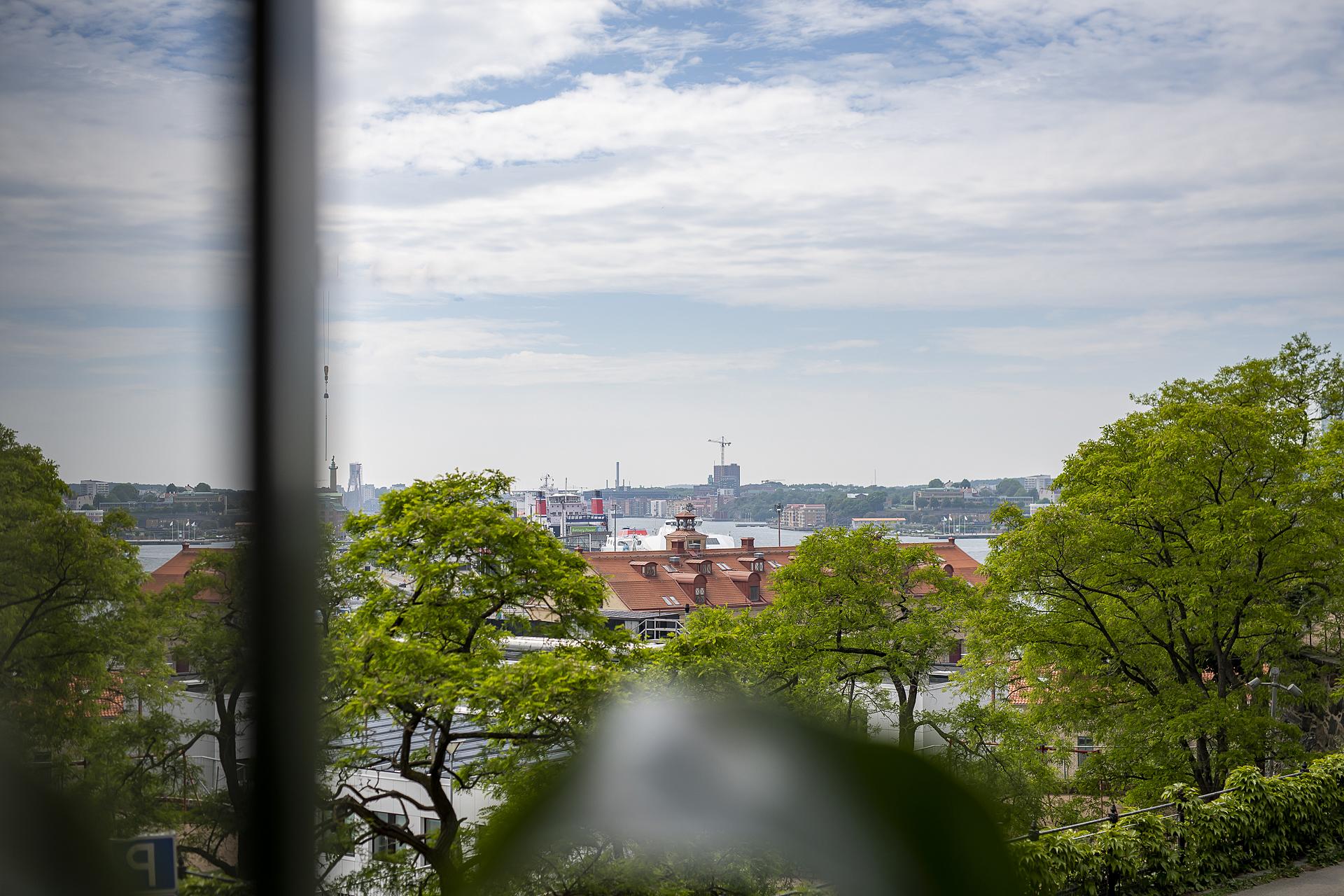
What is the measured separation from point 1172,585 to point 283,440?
7.62 meters

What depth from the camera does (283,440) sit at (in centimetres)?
201

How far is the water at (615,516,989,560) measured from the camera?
25828mm

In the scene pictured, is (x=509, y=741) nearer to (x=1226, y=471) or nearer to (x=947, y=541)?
(x=1226, y=471)

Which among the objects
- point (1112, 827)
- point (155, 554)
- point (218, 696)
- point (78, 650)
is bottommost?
point (1112, 827)

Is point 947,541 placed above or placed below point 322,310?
below

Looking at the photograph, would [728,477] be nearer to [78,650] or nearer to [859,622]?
[859,622]

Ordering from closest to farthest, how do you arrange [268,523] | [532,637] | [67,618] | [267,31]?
1. [67,618]
2. [267,31]
3. [268,523]
4. [532,637]

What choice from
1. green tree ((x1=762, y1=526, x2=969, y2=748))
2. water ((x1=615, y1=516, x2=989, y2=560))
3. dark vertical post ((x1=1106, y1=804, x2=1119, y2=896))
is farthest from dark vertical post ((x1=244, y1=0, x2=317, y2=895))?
water ((x1=615, y1=516, x2=989, y2=560))

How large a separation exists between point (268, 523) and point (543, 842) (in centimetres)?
79

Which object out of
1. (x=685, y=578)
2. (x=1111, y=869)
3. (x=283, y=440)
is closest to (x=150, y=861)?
(x=283, y=440)

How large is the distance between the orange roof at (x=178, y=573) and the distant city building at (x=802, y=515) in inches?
1022

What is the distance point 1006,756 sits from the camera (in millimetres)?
7766

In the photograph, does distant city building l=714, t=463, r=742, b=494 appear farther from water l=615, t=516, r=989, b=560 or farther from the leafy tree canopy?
the leafy tree canopy

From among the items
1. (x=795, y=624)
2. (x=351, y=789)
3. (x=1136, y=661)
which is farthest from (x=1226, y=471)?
(x=351, y=789)
